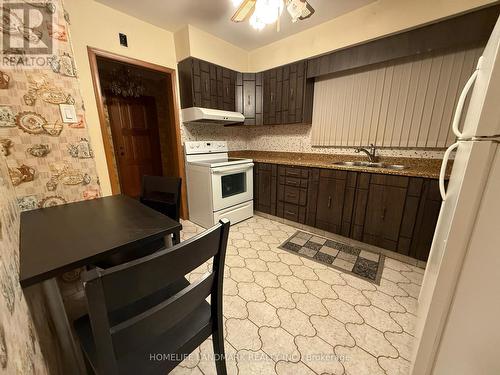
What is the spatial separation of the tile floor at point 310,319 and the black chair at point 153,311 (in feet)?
1.25

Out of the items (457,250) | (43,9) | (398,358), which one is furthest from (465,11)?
(43,9)

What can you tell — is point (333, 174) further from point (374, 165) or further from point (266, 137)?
point (266, 137)

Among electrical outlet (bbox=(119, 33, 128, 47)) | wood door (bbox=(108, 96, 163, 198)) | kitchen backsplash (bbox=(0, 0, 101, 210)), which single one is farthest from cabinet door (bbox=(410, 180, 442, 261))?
wood door (bbox=(108, 96, 163, 198))

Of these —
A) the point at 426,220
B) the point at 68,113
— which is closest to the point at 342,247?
the point at 426,220

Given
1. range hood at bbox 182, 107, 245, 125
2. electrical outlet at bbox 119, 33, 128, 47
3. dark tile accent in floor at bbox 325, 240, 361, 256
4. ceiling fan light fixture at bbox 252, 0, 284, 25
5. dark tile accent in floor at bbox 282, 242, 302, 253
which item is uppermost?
electrical outlet at bbox 119, 33, 128, 47

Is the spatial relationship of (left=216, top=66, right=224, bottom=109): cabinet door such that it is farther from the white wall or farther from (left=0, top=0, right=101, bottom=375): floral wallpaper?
(left=0, top=0, right=101, bottom=375): floral wallpaper

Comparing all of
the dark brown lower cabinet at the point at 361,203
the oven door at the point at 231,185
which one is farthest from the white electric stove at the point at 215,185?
the dark brown lower cabinet at the point at 361,203

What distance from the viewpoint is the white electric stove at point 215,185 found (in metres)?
2.54

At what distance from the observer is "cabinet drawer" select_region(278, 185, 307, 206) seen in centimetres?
261

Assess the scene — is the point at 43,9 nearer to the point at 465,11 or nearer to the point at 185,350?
the point at 185,350

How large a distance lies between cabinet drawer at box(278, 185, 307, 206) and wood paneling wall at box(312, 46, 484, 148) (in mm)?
812

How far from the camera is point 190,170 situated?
2.79 m

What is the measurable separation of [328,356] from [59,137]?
81.0 inches

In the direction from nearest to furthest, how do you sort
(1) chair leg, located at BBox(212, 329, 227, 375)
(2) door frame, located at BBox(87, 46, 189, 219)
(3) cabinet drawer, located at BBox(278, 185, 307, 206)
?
(1) chair leg, located at BBox(212, 329, 227, 375) → (2) door frame, located at BBox(87, 46, 189, 219) → (3) cabinet drawer, located at BBox(278, 185, 307, 206)
